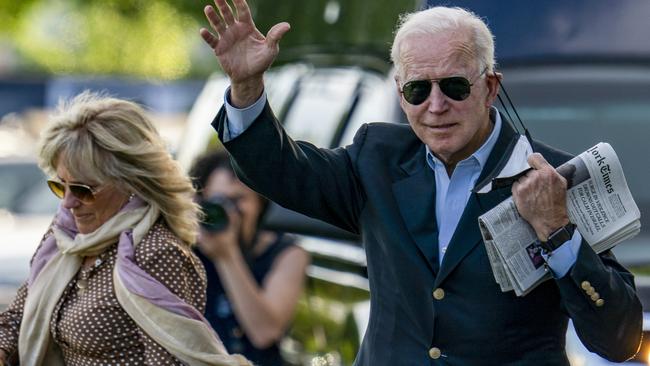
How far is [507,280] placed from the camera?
4.11 meters

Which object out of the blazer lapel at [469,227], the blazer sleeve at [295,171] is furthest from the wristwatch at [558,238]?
the blazer sleeve at [295,171]

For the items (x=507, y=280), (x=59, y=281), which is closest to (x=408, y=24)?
(x=507, y=280)

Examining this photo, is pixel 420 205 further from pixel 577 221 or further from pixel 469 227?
pixel 577 221

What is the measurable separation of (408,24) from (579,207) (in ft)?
2.14

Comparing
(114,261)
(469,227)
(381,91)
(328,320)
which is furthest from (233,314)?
(469,227)

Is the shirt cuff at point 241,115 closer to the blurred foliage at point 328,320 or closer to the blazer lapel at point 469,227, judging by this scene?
the blazer lapel at point 469,227

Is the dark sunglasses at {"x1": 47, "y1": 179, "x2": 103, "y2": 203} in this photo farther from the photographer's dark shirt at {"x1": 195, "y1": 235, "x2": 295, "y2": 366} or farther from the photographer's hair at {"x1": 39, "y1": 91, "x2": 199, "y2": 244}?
the photographer's dark shirt at {"x1": 195, "y1": 235, "x2": 295, "y2": 366}

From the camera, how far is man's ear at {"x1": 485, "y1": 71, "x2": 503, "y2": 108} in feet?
14.2

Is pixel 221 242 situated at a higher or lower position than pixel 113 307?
lower

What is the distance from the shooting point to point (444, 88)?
4238 millimetres

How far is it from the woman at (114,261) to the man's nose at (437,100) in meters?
1.03

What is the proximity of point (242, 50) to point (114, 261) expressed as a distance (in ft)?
3.11

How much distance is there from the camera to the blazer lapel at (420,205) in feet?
14.0

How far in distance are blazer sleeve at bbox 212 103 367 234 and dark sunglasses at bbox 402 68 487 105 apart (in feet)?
0.98
